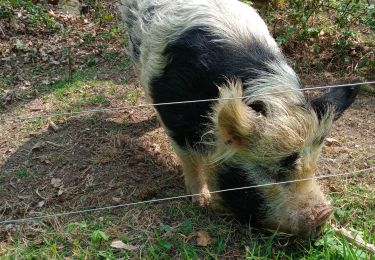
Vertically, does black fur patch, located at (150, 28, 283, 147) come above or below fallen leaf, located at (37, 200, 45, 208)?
above

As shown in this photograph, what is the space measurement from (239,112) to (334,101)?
0.73 metres

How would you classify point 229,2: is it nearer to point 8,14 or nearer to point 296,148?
point 296,148

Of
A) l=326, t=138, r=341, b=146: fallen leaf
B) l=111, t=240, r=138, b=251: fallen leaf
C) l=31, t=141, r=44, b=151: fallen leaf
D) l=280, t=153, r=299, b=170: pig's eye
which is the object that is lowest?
l=31, t=141, r=44, b=151: fallen leaf

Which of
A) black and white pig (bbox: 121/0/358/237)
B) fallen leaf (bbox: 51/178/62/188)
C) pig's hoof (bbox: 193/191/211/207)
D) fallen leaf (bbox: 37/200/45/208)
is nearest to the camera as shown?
black and white pig (bbox: 121/0/358/237)

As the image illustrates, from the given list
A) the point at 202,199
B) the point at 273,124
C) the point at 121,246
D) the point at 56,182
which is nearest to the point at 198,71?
the point at 273,124

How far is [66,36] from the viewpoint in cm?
666

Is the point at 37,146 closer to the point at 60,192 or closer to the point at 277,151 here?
the point at 60,192

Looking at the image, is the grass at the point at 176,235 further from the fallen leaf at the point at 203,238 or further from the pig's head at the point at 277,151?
the pig's head at the point at 277,151

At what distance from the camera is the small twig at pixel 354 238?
2914 millimetres

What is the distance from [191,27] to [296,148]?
1.15 meters

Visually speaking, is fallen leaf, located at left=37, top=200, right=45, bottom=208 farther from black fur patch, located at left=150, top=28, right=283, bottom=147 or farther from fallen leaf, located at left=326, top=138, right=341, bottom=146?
fallen leaf, located at left=326, top=138, right=341, bottom=146

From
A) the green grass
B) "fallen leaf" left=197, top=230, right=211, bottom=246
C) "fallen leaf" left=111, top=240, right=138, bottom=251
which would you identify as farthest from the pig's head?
"fallen leaf" left=111, top=240, right=138, bottom=251

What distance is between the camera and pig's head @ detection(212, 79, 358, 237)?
2.71m

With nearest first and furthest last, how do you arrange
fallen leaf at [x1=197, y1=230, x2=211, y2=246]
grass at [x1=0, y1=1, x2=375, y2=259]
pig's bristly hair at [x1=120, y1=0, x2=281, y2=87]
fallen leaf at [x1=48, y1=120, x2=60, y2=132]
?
grass at [x1=0, y1=1, x2=375, y2=259] < fallen leaf at [x1=197, y1=230, x2=211, y2=246] < pig's bristly hair at [x1=120, y1=0, x2=281, y2=87] < fallen leaf at [x1=48, y1=120, x2=60, y2=132]
